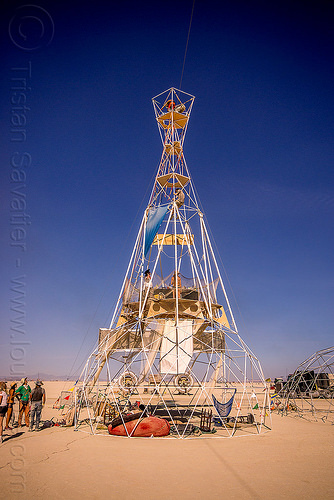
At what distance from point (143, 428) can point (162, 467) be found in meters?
4.76

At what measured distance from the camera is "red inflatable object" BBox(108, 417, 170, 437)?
14273 mm

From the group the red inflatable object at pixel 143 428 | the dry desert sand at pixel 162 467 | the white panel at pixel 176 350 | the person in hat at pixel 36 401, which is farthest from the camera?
the white panel at pixel 176 350

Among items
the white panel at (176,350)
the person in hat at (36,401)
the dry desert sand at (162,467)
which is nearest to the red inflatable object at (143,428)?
the dry desert sand at (162,467)

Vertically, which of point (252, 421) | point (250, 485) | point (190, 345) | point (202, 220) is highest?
point (202, 220)

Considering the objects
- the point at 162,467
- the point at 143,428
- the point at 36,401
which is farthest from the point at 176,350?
the point at 162,467

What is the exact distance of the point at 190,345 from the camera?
18516mm

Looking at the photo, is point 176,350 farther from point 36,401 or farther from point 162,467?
point 162,467

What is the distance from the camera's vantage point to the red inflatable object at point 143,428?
14273mm

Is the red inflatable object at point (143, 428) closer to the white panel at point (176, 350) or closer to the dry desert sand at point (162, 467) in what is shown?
the dry desert sand at point (162, 467)

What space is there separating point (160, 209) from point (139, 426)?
13102 millimetres

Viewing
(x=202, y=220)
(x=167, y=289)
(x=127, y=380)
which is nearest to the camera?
(x=167, y=289)

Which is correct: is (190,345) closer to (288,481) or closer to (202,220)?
(202,220)

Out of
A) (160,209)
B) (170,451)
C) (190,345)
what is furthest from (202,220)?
(170,451)

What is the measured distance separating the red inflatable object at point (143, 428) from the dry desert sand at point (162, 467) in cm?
45
